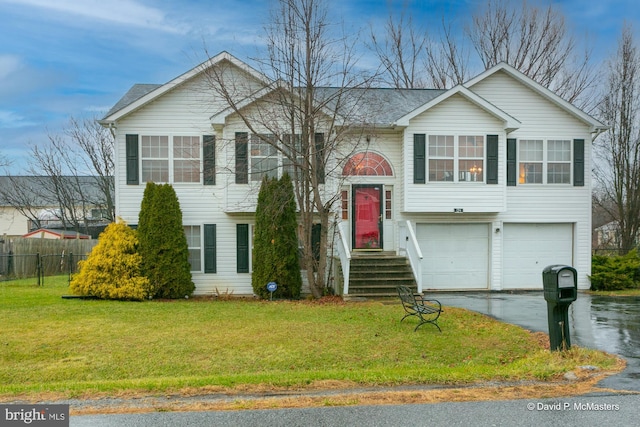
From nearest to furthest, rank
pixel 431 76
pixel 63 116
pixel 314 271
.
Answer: pixel 314 271 → pixel 431 76 → pixel 63 116

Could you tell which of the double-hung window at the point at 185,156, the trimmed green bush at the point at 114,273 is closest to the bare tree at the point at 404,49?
the double-hung window at the point at 185,156

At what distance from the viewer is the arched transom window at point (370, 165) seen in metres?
15.9

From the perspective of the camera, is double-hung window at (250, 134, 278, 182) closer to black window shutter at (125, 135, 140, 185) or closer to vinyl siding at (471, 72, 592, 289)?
black window shutter at (125, 135, 140, 185)

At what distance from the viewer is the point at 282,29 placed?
13.7 meters

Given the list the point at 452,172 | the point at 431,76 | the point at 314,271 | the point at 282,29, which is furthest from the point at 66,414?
the point at 431,76

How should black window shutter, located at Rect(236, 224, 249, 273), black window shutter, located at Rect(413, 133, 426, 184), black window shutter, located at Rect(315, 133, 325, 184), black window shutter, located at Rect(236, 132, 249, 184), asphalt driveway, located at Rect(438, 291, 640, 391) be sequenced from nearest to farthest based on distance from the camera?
asphalt driveway, located at Rect(438, 291, 640, 391) < black window shutter, located at Rect(315, 133, 325, 184) < black window shutter, located at Rect(236, 132, 249, 184) < black window shutter, located at Rect(413, 133, 426, 184) < black window shutter, located at Rect(236, 224, 249, 273)

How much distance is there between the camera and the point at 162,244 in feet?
47.3

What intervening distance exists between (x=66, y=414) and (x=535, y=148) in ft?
50.6

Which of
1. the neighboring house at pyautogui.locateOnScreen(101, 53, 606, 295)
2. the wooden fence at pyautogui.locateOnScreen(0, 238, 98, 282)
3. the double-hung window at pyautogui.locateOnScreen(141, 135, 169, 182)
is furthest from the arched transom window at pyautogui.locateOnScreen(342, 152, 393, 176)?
the wooden fence at pyautogui.locateOnScreen(0, 238, 98, 282)

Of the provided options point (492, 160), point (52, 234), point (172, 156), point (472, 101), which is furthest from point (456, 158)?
point (52, 234)

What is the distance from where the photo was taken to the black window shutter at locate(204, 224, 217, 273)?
1564cm

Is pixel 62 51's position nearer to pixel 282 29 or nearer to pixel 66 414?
pixel 282 29

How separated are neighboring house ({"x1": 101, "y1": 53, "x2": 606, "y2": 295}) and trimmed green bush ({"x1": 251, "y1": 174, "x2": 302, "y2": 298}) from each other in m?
0.91

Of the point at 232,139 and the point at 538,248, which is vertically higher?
the point at 232,139
